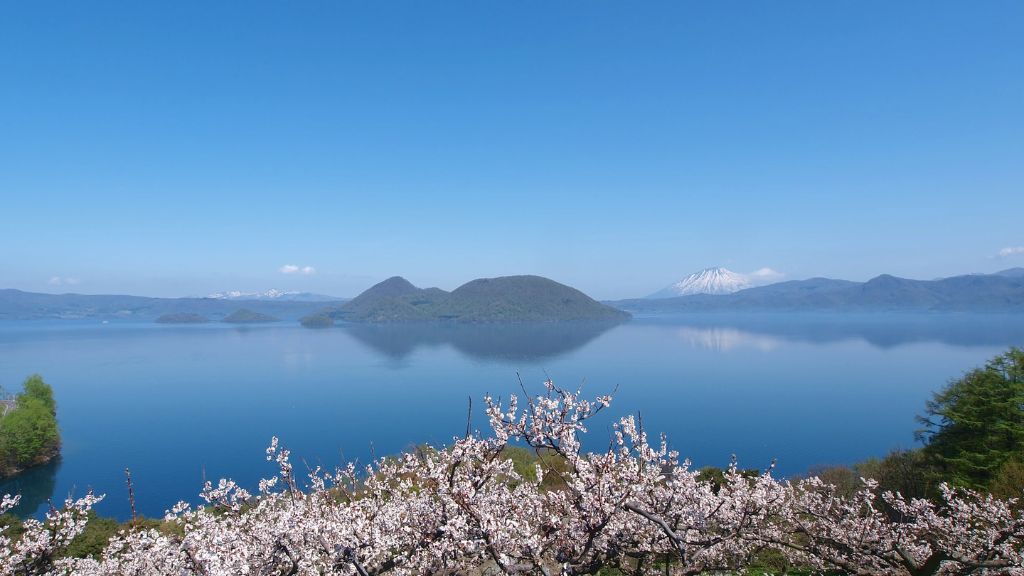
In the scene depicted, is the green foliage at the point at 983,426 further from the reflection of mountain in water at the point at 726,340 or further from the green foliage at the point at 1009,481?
the reflection of mountain in water at the point at 726,340

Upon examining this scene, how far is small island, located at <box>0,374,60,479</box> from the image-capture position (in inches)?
1211

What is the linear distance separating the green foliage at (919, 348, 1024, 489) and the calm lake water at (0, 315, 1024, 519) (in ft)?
51.6

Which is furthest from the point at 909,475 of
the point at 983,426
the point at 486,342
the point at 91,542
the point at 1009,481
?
the point at 486,342

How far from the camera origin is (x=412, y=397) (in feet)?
172

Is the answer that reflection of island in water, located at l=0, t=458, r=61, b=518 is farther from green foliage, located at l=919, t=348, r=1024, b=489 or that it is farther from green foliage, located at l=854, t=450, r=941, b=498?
green foliage, located at l=919, t=348, r=1024, b=489

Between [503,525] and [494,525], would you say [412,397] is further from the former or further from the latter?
[494,525]

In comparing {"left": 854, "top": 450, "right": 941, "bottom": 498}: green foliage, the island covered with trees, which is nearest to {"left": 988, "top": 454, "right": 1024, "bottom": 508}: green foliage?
{"left": 854, "top": 450, "right": 941, "bottom": 498}: green foliage

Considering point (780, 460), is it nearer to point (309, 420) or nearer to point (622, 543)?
point (622, 543)

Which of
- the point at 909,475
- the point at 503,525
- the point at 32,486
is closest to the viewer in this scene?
the point at 503,525

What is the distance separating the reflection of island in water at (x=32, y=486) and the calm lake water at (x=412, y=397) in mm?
161

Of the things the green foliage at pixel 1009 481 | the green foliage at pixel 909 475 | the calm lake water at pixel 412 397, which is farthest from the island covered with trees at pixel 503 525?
the green foliage at pixel 909 475

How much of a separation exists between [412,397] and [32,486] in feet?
96.4

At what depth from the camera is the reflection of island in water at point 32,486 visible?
87.7 feet

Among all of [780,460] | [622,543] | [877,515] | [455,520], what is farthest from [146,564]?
[780,460]
